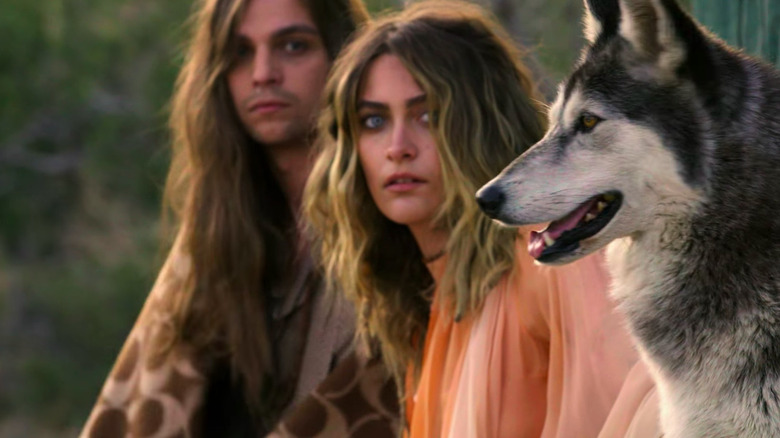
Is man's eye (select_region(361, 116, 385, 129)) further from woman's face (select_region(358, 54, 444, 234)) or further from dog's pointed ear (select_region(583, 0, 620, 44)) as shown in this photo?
dog's pointed ear (select_region(583, 0, 620, 44))

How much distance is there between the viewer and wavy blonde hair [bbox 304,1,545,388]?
3.64 m

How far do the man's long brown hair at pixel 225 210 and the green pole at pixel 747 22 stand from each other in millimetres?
1483

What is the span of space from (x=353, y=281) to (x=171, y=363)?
0.92 meters

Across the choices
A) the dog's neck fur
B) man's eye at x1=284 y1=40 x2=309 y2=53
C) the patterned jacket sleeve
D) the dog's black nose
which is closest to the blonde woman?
the patterned jacket sleeve

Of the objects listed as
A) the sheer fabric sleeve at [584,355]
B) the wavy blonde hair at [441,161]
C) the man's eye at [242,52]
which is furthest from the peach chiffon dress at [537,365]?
the man's eye at [242,52]

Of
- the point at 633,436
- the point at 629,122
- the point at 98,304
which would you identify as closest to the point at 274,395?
the point at 633,436

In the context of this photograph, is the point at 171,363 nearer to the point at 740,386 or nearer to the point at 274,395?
the point at 274,395

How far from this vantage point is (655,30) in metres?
2.62

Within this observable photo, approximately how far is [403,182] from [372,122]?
0.66 ft

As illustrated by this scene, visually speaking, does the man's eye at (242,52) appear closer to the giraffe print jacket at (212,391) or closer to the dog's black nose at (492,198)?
the giraffe print jacket at (212,391)

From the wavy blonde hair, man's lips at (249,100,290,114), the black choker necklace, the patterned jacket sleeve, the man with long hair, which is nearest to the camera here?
the wavy blonde hair

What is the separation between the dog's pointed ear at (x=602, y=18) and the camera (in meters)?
2.74

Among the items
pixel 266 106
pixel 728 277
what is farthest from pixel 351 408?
pixel 728 277

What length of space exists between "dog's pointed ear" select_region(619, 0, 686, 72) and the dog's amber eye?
0.50 feet
